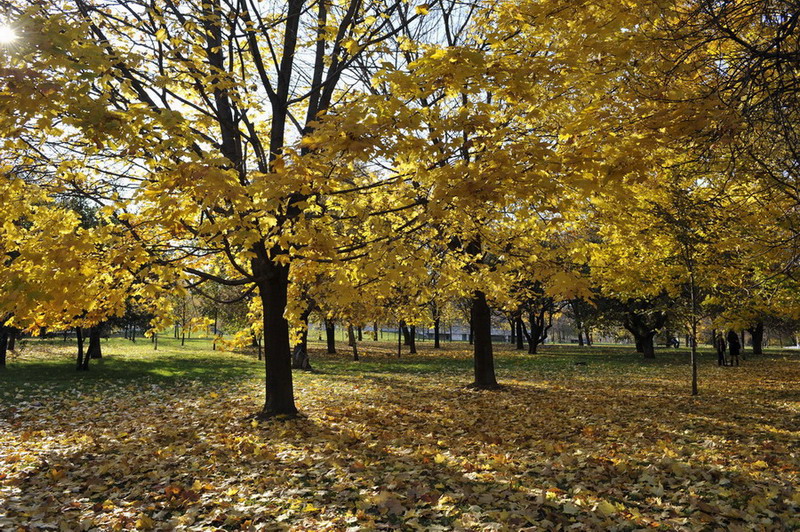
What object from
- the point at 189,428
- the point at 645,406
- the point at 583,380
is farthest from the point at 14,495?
the point at 583,380

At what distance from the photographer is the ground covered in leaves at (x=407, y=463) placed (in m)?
4.17

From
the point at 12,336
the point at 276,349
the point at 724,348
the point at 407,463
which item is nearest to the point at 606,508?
the point at 407,463

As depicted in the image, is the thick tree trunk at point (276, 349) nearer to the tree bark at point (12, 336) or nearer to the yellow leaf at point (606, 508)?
the yellow leaf at point (606, 508)

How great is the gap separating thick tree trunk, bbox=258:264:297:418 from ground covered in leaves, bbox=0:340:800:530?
1.80 ft

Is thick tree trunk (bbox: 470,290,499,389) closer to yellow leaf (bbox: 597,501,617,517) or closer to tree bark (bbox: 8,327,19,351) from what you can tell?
yellow leaf (bbox: 597,501,617,517)

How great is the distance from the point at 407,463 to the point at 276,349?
12.8 ft

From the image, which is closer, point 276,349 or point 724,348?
point 276,349

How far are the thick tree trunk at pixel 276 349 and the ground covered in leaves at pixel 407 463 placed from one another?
0.55 meters

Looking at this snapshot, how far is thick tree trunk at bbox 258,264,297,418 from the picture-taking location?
8648mm

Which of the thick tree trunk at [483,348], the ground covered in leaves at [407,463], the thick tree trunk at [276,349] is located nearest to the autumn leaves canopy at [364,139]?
the thick tree trunk at [276,349]

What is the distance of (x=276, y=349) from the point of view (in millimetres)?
8703

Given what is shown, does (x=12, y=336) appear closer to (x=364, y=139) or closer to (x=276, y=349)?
(x=276, y=349)

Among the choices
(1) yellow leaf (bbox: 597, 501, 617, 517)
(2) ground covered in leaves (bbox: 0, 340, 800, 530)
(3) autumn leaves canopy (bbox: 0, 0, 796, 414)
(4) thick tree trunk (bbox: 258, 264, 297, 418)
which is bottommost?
(2) ground covered in leaves (bbox: 0, 340, 800, 530)

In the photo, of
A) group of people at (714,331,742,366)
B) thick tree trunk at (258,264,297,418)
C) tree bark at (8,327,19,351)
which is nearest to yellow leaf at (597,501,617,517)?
thick tree trunk at (258,264,297,418)
